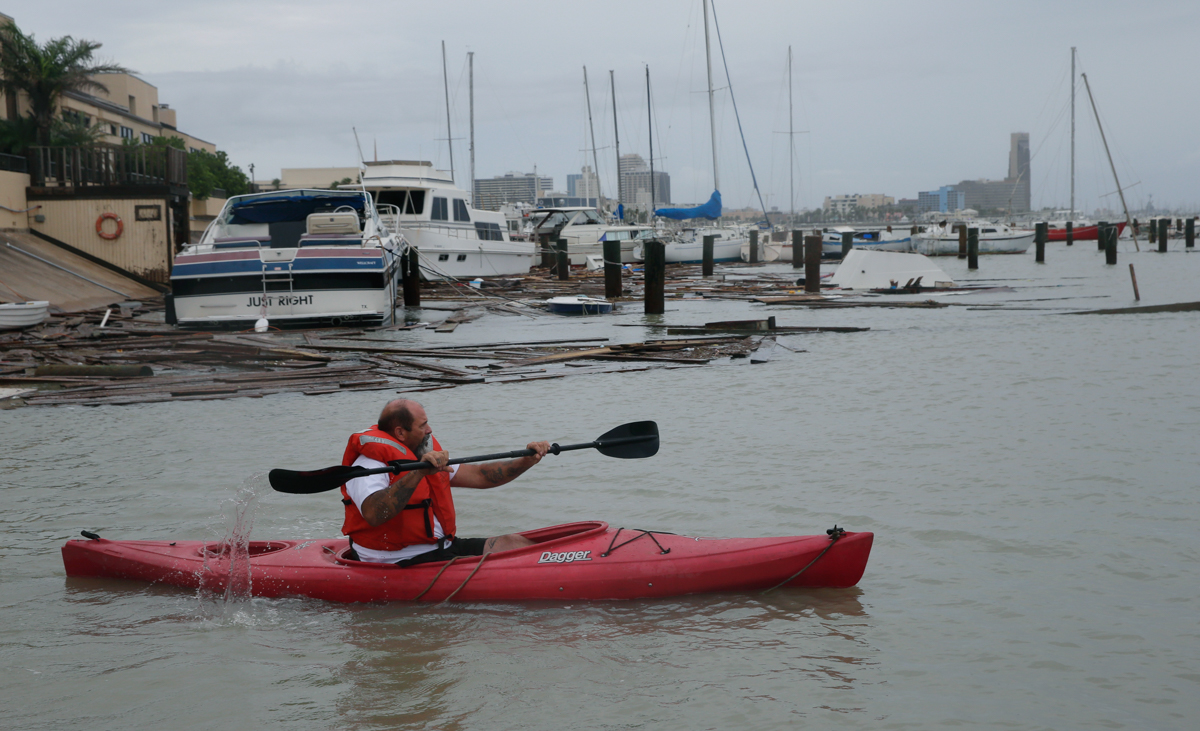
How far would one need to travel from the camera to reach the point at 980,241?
5759cm

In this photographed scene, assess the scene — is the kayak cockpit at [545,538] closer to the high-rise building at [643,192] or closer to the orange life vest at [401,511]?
the orange life vest at [401,511]

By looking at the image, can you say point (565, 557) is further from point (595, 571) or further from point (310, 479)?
point (310, 479)

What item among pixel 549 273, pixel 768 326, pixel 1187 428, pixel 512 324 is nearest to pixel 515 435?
pixel 1187 428

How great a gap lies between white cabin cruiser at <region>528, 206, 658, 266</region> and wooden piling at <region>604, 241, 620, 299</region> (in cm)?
1445

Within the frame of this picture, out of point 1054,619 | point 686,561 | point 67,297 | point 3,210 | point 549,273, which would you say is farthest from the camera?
point 549,273

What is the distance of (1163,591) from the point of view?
5723mm

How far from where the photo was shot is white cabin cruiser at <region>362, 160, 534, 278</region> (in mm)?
29328

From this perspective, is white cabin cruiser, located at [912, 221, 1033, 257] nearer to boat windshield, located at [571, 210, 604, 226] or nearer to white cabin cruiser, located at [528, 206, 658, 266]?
white cabin cruiser, located at [528, 206, 658, 266]

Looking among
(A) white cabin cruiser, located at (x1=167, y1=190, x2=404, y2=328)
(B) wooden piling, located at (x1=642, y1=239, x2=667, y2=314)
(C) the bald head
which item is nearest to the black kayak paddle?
(C) the bald head

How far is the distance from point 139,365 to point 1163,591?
1248 centimetres

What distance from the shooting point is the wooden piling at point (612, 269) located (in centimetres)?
2612

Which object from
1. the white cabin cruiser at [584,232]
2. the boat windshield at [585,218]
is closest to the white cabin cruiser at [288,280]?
the white cabin cruiser at [584,232]

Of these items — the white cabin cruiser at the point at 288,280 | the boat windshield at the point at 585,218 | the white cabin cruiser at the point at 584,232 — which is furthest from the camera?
the boat windshield at the point at 585,218

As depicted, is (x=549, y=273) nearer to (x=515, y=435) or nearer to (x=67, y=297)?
(x=67, y=297)
